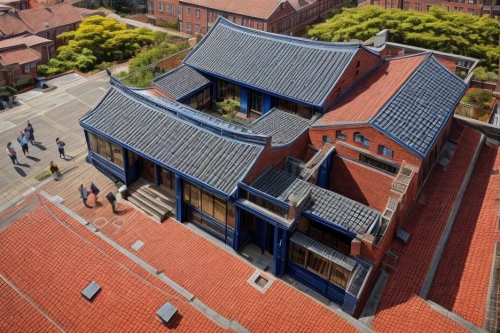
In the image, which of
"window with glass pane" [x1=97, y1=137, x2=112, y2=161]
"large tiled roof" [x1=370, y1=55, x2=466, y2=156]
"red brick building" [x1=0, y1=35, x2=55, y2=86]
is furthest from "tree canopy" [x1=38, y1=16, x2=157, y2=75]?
"large tiled roof" [x1=370, y1=55, x2=466, y2=156]

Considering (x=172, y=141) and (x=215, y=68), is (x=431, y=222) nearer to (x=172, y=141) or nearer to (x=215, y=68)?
(x=172, y=141)

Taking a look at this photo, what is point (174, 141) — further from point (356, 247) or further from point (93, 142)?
point (356, 247)

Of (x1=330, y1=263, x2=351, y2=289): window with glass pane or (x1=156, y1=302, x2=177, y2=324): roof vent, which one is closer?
(x1=156, y1=302, x2=177, y2=324): roof vent

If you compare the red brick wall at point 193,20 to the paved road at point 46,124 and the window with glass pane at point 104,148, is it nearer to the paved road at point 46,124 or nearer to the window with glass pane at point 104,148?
the paved road at point 46,124

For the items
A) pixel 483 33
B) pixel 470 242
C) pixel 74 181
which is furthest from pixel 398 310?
pixel 483 33

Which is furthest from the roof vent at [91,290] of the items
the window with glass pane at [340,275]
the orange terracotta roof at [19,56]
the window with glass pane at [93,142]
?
the orange terracotta roof at [19,56]

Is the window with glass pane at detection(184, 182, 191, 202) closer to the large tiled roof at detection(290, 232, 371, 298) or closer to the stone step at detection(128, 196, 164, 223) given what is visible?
the stone step at detection(128, 196, 164, 223)
